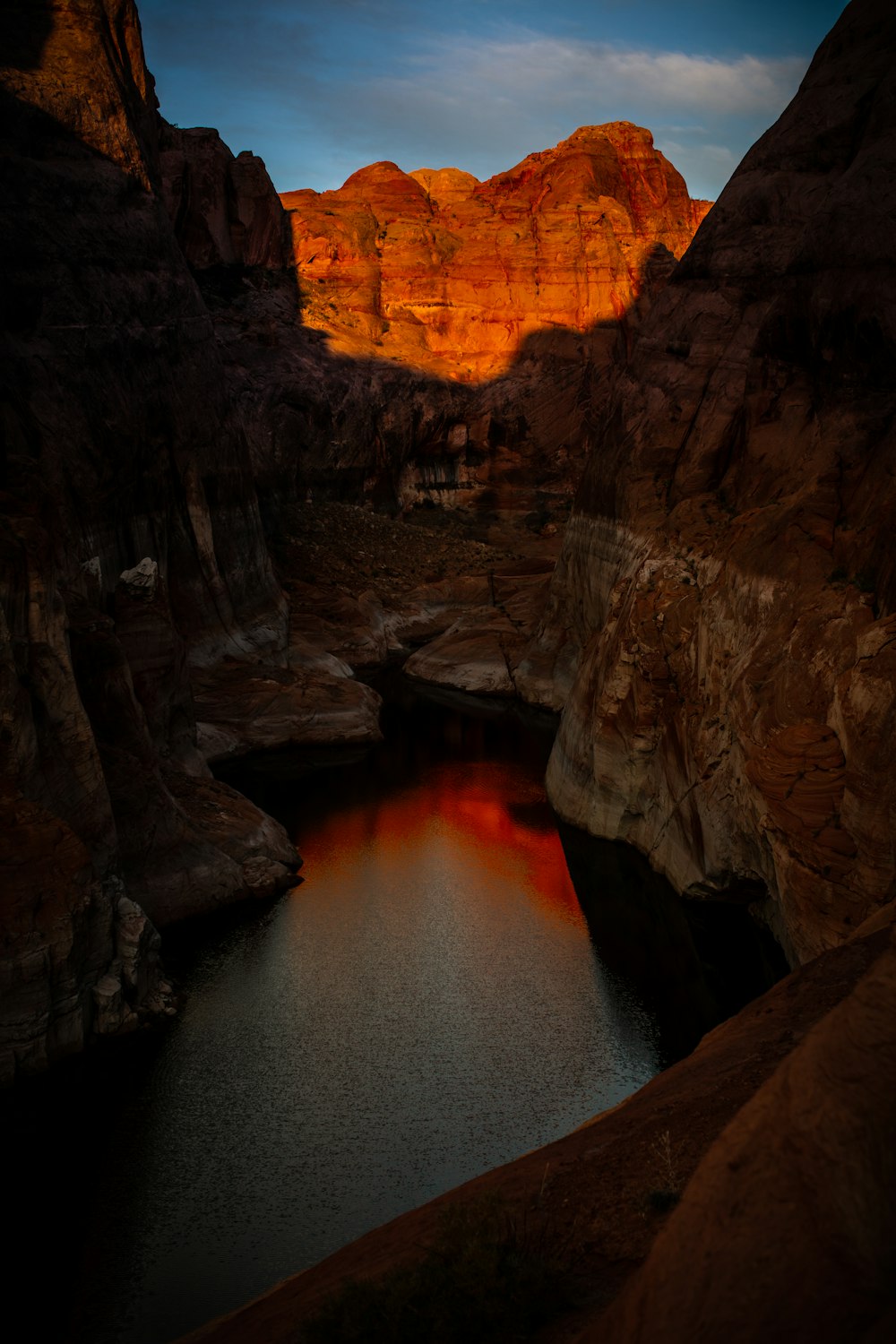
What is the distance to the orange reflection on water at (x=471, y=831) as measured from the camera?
95.5 feet

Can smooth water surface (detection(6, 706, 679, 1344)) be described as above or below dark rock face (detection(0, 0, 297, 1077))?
below

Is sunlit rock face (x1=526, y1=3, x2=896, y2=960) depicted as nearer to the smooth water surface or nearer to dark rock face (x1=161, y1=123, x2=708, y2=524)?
the smooth water surface

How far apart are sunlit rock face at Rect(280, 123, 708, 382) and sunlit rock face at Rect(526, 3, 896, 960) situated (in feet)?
151

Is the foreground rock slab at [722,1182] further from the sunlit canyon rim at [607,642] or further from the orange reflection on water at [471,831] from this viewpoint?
the orange reflection on water at [471,831]

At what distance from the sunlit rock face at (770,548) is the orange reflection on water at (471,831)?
1710mm

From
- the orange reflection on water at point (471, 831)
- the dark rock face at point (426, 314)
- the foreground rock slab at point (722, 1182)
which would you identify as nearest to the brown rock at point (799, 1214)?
the foreground rock slab at point (722, 1182)

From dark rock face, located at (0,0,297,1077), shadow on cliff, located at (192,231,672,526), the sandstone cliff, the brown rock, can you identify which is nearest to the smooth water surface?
dark rock face, located at (0,0,297,1077)

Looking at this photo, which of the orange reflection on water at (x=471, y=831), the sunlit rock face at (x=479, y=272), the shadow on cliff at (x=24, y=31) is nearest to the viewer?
the orange reflection on water at (x=471, y=831)

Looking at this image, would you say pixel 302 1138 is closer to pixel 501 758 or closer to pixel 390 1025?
pixel 390 1025

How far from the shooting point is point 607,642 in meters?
31.6

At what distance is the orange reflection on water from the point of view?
29094 millimetres

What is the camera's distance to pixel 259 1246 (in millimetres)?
15109

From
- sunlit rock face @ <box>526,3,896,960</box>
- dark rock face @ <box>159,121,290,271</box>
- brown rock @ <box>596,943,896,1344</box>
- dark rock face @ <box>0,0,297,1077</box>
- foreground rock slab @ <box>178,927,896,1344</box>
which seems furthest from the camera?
dark rock face @ <box>159,121,290,271</box>

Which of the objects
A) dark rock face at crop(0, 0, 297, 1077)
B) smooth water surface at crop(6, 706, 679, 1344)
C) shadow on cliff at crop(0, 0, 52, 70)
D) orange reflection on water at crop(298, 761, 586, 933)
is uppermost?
shadow on cliff at crop(0, 0, 52, 70)
